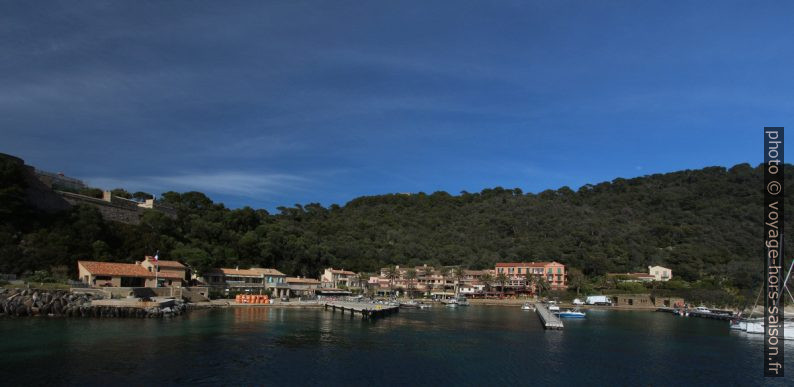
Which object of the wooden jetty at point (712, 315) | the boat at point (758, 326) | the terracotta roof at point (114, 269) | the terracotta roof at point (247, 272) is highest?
the terracotta roof at point (114, 269)

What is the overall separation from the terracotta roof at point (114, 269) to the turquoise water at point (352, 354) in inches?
547

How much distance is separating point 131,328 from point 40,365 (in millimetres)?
15029

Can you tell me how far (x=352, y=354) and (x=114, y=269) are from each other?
128ft

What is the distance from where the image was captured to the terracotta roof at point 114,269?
58219 millimetres

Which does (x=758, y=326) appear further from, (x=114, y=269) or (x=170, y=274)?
(x=114, y=269)

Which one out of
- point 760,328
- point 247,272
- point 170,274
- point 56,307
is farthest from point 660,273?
point 56,307

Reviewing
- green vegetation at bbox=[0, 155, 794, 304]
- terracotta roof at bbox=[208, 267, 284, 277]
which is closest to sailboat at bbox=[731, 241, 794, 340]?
green vegetation at bbox=[0, 155, 794, 304]

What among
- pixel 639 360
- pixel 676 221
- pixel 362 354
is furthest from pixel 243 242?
pixel 676 221

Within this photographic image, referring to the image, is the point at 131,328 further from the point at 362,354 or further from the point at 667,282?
the point at 667,282

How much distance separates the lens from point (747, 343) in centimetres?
4438

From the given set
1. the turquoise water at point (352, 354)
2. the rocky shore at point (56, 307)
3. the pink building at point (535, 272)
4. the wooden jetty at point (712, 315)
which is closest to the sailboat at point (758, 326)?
the turquoise water at point (352, 354)

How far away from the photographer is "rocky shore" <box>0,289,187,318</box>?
4619cm

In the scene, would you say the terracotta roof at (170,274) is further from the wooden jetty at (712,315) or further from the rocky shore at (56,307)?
the wooden jetty at (712,315)

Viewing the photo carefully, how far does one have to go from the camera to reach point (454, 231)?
137875 millimetres
